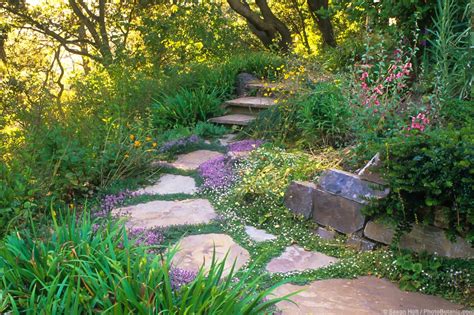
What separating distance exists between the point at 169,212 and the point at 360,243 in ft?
5.01

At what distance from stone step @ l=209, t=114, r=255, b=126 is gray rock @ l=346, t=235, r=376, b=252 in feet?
9.30

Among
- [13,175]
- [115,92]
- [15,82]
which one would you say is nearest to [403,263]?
[13,175]

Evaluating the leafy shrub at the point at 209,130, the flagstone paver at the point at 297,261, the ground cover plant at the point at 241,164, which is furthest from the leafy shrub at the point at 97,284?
the leafy shrub at the point at 209,130

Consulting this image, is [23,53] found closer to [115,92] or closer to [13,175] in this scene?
[115,92]

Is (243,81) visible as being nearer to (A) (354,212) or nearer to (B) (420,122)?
(B) (420,122)

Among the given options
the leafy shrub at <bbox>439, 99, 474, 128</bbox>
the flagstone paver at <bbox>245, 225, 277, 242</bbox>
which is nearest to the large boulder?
the flagstone paver at <bbox>245, 225, 277, 242</bbox>

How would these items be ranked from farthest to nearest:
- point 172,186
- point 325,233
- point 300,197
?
point 172,186
point 300,197
point 325,233

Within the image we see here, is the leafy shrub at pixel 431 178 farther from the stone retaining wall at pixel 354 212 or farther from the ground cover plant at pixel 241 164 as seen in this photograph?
the stone retaining wall at pixel 354 212

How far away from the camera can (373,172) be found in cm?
341

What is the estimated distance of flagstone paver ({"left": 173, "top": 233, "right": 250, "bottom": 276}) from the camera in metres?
→ 3.17

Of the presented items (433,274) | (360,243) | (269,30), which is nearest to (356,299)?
(433,274)

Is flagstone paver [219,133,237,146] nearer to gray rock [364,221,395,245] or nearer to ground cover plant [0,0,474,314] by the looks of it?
ground cover plant [0,0,474,314]

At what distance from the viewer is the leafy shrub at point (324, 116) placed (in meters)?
4.66

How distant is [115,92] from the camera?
6.67 metres
